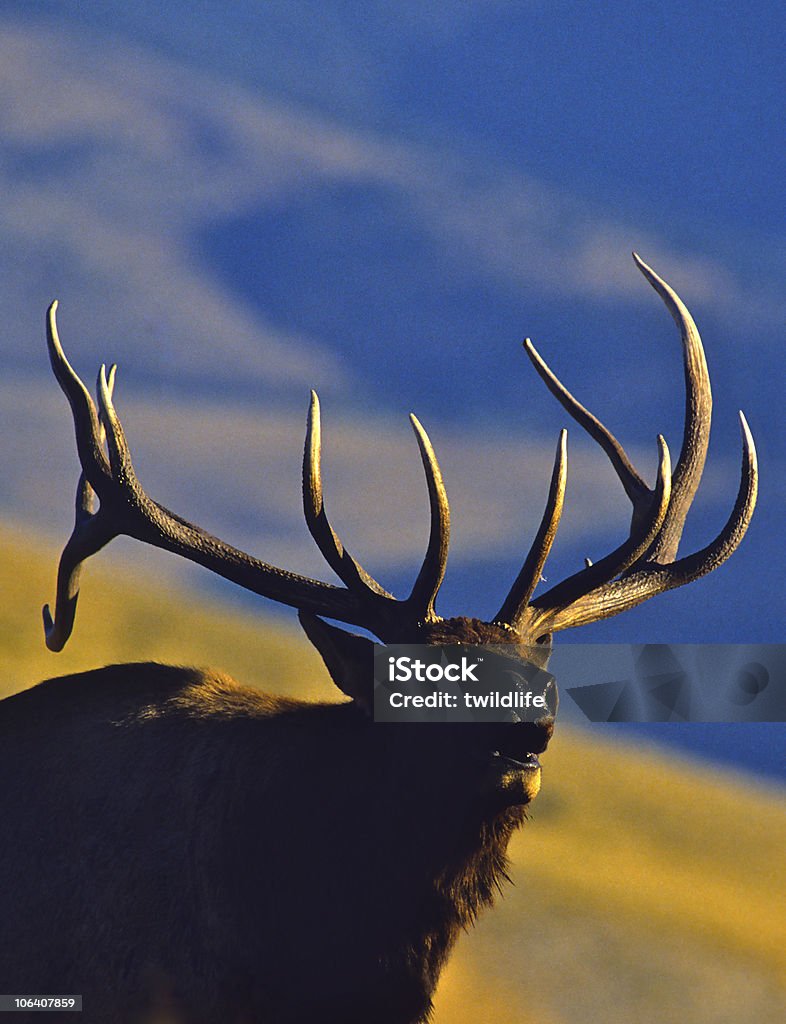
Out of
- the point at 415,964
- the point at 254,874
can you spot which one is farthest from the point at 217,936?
the point at 415,964

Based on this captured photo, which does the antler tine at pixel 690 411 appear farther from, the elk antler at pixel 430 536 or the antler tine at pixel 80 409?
the antler tine at pixel 80 409

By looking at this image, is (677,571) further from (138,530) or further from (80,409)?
(80,409)

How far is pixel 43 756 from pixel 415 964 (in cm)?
199

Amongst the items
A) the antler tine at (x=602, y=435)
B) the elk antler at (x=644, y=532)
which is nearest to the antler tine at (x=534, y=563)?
the elk antler at (x=644, y=532)

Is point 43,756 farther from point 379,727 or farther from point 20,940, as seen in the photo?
point 379,727

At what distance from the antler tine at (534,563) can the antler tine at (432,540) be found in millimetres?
313

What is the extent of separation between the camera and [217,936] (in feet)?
20.9

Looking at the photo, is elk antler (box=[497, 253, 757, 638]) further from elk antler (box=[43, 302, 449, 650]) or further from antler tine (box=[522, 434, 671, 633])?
elk antler (box=[43, 302, 449, 650])

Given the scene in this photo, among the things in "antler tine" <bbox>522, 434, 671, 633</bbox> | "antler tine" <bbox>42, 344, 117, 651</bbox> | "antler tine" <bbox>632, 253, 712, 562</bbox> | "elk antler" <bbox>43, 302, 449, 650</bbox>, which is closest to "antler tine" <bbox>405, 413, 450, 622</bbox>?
"elk antler" <bbox>43, 302, 449, 650</bbox>

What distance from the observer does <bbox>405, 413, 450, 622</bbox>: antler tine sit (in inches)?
252

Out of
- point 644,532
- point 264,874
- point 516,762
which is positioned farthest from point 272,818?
point 644,532

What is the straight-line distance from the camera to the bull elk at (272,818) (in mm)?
6273

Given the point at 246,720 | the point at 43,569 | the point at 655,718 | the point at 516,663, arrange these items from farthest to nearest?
the point at 43,569
the point at 655,718
the point at 246,720
the point at 516,663

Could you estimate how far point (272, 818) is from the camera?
6.52m
